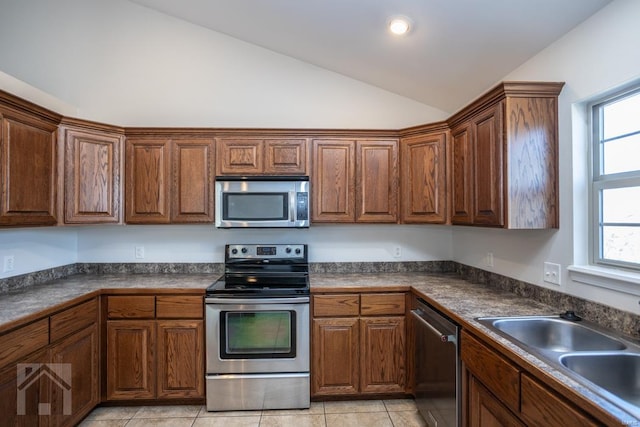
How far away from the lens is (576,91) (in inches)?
65.8

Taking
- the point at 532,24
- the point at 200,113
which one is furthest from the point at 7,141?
the point at 532,24

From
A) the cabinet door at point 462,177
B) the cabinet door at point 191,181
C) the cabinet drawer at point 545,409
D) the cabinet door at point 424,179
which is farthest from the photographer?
the cabinet door at point 191,181

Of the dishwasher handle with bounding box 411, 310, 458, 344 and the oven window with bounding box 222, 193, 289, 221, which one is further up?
the oven window with bounding box 222, 193, 289, 221

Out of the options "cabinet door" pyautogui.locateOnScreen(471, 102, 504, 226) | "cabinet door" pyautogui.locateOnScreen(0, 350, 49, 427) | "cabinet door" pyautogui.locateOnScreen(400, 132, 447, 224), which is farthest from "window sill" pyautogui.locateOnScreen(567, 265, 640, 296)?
"cabinet door" pyautogui.locateOnScreen(0, 350, 49, 427)

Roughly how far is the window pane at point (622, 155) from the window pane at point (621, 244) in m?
0.29

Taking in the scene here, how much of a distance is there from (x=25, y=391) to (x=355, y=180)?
2444mm

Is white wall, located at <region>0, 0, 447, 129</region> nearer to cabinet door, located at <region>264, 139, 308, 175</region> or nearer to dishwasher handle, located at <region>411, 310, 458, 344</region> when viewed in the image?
cabinet door, located at <region>264, 139, 308, 175</region>

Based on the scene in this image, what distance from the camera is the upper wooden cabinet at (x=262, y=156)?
2.66 m

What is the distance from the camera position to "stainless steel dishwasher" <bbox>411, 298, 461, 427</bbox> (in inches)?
67.1

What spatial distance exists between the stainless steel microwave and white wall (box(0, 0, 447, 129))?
679 millimetres

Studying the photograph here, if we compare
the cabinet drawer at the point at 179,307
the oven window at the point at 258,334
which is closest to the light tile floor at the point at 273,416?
the oven window at the point at 258,334

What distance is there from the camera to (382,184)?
2729mm

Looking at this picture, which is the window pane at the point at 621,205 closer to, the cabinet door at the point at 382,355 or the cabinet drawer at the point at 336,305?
the cabinet door at the point at 382,355

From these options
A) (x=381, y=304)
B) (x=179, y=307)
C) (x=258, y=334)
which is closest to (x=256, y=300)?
(x=258, y=334)
